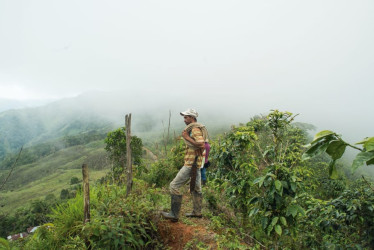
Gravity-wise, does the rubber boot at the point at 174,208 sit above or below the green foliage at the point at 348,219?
below

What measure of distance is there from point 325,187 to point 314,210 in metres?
10.4

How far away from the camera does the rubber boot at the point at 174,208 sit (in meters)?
4.21

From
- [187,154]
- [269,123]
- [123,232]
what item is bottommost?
[123,232]

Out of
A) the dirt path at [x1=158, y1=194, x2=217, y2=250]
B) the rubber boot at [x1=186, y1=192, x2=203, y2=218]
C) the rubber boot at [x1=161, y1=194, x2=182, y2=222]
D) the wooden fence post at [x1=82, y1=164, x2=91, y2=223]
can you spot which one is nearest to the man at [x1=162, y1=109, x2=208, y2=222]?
the rubber boot at [x1=161, y1=194, x2=182, y2=222]

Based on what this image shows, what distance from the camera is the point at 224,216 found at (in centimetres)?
475

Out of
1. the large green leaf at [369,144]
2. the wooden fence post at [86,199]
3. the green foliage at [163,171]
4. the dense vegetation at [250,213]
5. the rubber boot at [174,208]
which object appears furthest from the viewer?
the green foliage at [163,171]

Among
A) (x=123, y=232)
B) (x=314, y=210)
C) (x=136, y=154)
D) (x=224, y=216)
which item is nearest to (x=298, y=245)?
(x=314, y=210)

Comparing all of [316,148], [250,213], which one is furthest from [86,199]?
[316,148]

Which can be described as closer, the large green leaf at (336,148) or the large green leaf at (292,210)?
the large green leaf at (336,148)

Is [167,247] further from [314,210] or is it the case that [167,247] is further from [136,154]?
[136,154]

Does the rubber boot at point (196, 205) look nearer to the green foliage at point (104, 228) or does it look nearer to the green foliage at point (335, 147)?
the green foliage at point (104, 228)

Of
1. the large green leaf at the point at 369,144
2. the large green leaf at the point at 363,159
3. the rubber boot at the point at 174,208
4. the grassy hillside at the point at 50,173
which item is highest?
the large green leaf at the point at 369,144

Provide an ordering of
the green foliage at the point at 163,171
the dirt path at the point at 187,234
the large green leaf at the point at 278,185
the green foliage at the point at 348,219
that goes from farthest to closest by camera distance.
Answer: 1. the green foliage at the point at 163,171
2. the dirt path at the point at 187,234
3. the green foliage at the point at 348,219
4. the large green leaf at the point at 278,185

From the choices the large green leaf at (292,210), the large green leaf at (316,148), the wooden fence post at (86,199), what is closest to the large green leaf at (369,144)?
the large green leaf at (316,148)
